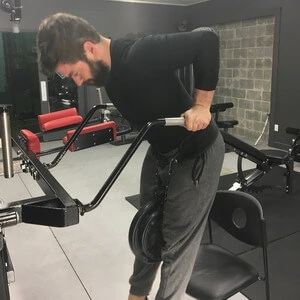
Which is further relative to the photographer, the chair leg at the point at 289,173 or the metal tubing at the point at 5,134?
the chair leg at the point at 289,173

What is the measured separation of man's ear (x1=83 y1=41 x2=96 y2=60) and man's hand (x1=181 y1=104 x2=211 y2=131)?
39 centimetres

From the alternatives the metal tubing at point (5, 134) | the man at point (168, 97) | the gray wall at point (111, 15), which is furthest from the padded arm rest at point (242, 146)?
the gray wall at point (111, 15)

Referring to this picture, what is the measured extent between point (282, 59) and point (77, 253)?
4426mm

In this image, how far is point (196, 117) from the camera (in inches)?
48.8

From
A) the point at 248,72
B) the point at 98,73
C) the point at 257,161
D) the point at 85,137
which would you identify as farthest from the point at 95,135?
the point at 248,72

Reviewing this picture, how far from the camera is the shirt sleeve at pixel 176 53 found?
1185 mm

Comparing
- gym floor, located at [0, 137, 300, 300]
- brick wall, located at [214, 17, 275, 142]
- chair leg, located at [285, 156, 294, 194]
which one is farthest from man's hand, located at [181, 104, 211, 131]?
brick wall, located at [214, 17, 275, 142]

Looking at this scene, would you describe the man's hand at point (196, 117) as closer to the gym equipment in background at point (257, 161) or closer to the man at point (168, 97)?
the man at point (168, 97)

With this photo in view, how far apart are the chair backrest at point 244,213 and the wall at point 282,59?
4.06 m

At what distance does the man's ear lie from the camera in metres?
1.19

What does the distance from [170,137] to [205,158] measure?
0.17 m

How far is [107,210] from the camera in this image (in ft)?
10.8

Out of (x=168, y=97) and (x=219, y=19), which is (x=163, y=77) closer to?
(x=168, y=97)

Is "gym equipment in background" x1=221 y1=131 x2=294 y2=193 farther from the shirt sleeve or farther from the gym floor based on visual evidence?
the shirt sleeve
